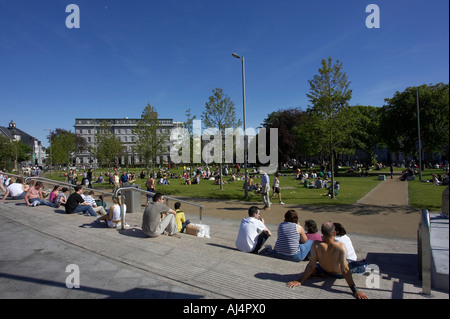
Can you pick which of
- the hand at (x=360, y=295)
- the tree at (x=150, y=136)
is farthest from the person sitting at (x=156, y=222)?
the tree at (x=150, y=136)

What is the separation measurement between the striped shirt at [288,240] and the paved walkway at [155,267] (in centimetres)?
42

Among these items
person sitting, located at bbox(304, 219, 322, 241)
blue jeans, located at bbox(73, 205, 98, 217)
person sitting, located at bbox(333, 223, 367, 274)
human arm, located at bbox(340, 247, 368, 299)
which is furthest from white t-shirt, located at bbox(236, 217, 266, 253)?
blue jeans, located at bbox(73, 205, 98, 217)

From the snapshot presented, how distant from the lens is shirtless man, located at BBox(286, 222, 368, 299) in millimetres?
4098

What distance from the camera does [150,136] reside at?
23703mm

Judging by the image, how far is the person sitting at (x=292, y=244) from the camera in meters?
5.55

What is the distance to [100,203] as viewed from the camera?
A: 11.7 meters

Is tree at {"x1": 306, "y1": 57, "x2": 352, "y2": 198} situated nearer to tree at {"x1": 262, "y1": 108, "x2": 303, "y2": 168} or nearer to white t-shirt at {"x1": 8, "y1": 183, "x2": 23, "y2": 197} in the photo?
white t-shirt at {"x1": 8, "y1": 183, "x2": 23, "y2": 197}

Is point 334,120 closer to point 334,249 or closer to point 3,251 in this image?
point 334,249

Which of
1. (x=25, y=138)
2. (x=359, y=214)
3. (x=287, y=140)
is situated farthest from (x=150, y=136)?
(x=25, y=138)

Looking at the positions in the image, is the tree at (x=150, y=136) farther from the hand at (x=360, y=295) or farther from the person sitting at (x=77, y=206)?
the hand at (x=360, y=295)
